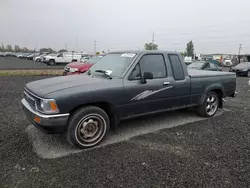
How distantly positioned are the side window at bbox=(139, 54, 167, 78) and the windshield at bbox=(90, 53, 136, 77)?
0.88 feet

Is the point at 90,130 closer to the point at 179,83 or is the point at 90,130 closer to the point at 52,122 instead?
the point at 52,122

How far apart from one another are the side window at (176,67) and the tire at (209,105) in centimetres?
115

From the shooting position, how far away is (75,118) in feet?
10.8

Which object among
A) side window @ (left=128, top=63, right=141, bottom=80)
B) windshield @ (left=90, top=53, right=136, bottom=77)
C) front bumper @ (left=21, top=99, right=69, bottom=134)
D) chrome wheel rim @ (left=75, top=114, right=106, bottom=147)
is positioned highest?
windshield @ (left=90, top=53, right=136, bottom=77)

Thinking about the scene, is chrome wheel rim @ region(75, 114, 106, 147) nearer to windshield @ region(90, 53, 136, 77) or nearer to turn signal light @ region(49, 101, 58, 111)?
turn signal light @ region(49, 101, 58, 111)

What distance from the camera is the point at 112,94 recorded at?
3.59 metres

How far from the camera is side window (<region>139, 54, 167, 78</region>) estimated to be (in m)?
4.10

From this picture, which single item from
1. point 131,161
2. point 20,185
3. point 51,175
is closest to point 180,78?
point 131,161

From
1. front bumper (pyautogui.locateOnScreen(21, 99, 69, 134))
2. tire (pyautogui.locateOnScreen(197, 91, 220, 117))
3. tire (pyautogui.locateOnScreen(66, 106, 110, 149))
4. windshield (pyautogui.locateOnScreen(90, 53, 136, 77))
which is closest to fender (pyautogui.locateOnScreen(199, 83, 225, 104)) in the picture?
tire (pyautogui.locateOnScreen(197, 91, 220, 117))

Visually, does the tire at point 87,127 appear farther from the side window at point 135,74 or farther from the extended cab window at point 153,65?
the extended cab window at point 153,65

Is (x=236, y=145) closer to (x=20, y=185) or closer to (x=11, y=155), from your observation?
(x=20, y=185)

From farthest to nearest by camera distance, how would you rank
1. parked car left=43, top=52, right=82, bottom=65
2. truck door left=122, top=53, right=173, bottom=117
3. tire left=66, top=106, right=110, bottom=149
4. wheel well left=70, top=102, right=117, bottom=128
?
parked car left=43, top=52, right=82, bottom=65
truck door left=122, top=53, right=173, bottom=117
wheel well left=70, top=102, right=117, bottom=128
tire left=66, top=106, right=110, bottom=149

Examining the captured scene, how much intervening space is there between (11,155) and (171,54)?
3.87 meters

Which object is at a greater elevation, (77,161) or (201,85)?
(201,85)
